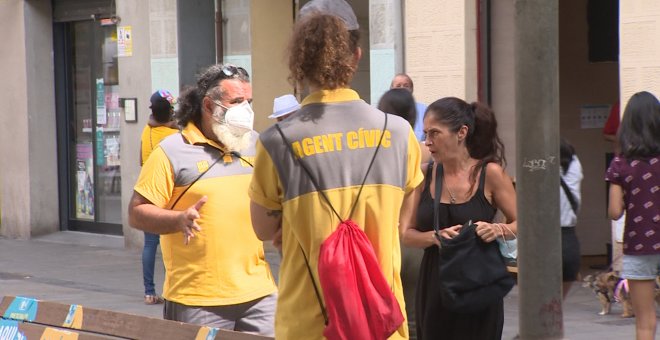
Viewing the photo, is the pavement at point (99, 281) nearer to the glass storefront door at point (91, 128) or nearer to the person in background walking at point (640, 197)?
the glass storefront door at point (91, 128)

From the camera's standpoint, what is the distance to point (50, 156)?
54.6 ft

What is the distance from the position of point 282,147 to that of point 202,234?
1363mm

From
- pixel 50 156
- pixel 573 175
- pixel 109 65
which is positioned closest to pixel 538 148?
pixel 573 175

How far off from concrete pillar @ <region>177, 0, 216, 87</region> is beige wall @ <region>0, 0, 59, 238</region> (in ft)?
10.2

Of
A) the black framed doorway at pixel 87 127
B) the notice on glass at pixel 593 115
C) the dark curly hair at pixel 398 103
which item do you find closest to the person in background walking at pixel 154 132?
the dark curly hair at pixel 398 103

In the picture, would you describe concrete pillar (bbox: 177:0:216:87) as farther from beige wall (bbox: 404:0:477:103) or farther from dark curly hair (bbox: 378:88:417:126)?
dark curly hair (bbox: 378:88:417:126)

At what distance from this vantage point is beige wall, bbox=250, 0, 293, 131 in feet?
44.0

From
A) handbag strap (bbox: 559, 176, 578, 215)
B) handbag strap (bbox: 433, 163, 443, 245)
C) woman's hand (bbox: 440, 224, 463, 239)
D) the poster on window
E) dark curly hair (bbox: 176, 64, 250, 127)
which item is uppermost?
dark curly hair (bbox: 176, 64, 250, 127)

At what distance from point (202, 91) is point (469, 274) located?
52.4 inches

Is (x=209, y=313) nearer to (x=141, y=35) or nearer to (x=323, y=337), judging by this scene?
(x=323, y=337)

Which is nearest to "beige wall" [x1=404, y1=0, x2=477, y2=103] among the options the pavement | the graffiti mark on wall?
the pavement

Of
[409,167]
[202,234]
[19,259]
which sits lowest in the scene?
[19,259]

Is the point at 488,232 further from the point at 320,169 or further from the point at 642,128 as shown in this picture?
the point at 642,128

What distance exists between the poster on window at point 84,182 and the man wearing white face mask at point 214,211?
11596 mm
